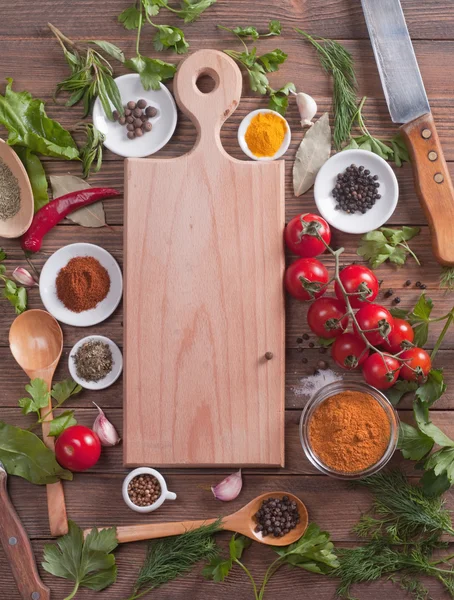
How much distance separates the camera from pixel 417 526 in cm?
179

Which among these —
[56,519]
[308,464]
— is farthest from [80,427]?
[308,464]

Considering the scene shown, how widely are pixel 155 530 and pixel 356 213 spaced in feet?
3.05

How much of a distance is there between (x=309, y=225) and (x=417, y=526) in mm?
785

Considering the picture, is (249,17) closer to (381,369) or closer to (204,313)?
(204,313)

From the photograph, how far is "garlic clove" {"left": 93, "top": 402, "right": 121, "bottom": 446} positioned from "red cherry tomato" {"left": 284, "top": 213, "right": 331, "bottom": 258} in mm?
630

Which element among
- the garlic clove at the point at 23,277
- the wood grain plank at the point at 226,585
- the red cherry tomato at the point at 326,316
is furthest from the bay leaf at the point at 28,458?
the red cherry tomato at the point at 326,316

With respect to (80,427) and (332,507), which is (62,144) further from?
(332,507)

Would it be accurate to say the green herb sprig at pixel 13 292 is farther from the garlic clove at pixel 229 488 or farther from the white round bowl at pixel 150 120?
the garlic clove at pixel 229 488

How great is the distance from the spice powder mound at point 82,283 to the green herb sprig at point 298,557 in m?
0.68

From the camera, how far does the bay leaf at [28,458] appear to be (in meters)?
1.79

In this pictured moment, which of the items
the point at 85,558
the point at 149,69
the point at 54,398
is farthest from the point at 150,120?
the point at 85,558

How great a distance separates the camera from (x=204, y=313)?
180cm

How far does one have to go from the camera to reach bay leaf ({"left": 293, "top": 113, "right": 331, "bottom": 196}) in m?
1.86

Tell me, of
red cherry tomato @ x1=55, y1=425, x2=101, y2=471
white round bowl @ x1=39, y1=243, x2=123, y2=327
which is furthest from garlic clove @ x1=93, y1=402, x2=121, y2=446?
white round bowl @ x1=39, y1=243, x2=123, y2=327
